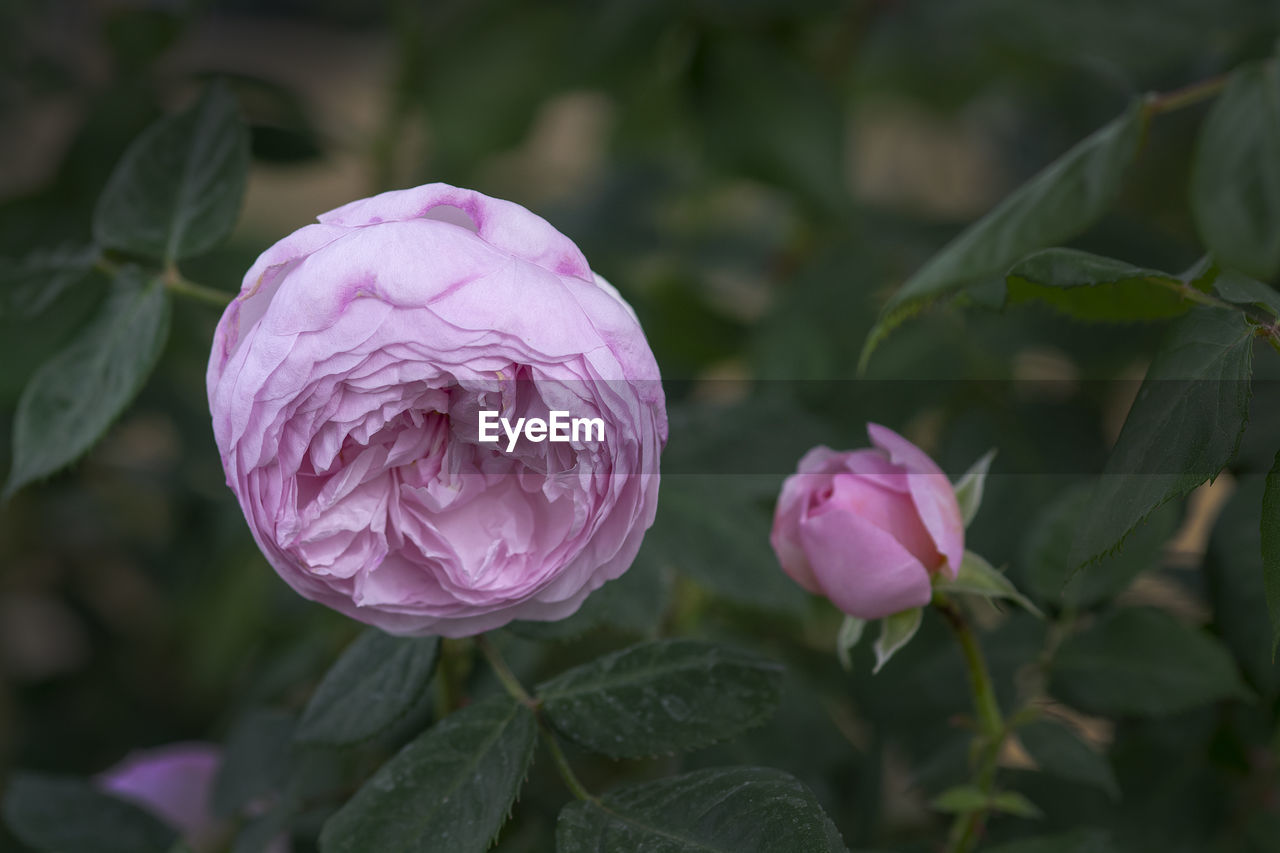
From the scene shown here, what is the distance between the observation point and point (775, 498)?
652 millimetres

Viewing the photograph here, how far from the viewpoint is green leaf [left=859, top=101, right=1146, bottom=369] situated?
433 millimetres

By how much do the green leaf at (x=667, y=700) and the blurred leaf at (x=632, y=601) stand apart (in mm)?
27

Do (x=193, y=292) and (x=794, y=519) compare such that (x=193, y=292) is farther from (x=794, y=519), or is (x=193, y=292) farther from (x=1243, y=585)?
(x=1243, y=585)

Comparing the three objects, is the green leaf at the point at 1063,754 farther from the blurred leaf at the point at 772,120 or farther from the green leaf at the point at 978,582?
the blurred leaf at the point at 772,120

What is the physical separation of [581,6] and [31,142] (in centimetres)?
64

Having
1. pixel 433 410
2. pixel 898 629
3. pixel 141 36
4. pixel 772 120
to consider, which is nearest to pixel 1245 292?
pixel 898 629

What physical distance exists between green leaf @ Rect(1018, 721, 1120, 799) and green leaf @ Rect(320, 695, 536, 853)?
0.21 meters

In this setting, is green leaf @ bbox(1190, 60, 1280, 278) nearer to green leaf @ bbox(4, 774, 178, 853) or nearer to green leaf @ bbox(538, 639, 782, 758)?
green leaf @ bbox(538, 639, 782, 758)

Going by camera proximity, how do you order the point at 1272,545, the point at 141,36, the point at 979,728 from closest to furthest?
the point at 1272,545 < the point at 979,728 < the point at 141,36

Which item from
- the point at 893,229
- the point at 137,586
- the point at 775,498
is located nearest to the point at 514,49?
the point at 893,229

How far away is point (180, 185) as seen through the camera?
49 centimetres

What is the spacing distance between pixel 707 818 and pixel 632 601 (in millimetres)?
162

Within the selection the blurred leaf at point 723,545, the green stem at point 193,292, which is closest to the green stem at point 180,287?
the green stem at point 193,292

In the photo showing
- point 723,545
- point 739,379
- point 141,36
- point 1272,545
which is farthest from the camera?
point 739,379
